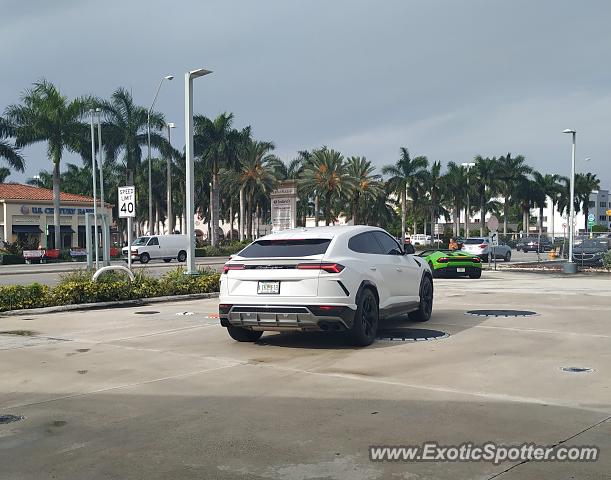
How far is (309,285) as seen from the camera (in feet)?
29.7

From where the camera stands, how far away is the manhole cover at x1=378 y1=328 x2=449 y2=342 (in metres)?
10.2

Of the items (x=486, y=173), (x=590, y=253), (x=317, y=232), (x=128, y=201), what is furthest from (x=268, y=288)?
(x=486, y=173)

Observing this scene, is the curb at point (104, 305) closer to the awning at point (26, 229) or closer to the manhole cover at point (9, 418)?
the manhole cover at point (9, 418)

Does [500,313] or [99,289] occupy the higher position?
[99,289]

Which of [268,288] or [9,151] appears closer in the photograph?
[268,288]

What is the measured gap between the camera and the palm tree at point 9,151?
175ft

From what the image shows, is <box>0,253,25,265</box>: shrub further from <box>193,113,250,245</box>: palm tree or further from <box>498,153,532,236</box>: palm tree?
<box>498,153,532,236</box>: palm tree

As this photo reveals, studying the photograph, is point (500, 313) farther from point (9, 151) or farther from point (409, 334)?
point (9, 151)

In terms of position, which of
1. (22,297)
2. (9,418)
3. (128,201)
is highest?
(128,201)

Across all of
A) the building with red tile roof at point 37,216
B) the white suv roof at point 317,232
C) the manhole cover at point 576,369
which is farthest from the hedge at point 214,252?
the manhole cover at point 576,369

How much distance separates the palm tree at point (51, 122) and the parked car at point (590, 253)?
36849mm

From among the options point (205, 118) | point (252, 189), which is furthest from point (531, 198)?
point (205, 118)

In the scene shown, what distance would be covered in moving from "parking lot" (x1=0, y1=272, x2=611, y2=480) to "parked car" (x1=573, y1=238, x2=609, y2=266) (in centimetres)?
2481

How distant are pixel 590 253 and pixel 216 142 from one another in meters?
36.6
